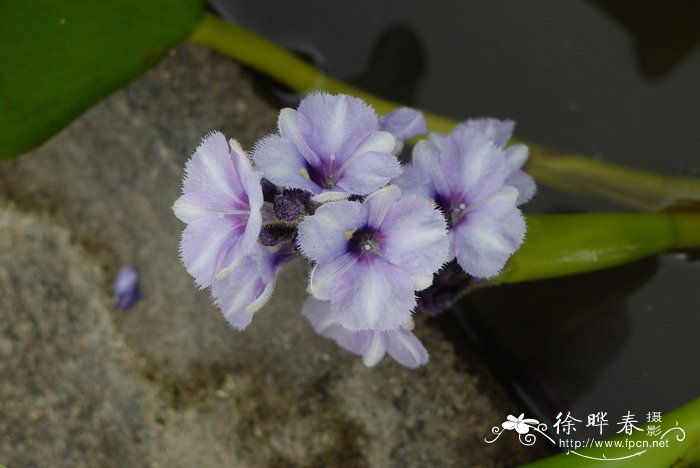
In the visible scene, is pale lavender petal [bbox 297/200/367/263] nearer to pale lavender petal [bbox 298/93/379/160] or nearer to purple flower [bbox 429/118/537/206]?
pale lavender petal [bbox 298/93/379/160]

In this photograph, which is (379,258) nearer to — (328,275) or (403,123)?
(328,275)

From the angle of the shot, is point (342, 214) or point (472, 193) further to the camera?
point (472, 193)

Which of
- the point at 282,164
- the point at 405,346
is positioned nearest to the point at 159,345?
the point at 405,346

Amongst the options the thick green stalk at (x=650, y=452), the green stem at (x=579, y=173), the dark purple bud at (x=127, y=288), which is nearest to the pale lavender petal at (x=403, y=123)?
the thick green stalk at (x=650, y=452)

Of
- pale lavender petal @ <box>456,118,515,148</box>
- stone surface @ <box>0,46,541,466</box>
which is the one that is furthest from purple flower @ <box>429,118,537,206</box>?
stone surface @ <box>0,46,541,466</box>

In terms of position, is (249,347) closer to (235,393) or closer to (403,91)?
(235,393)

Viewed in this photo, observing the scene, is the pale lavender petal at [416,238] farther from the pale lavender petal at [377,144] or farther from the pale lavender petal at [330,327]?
the pale lavender petal at [330,327]
